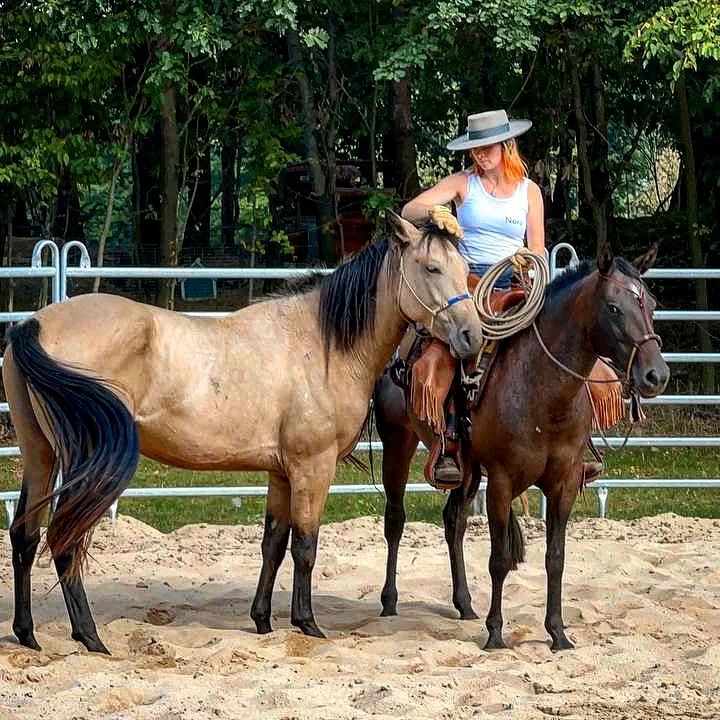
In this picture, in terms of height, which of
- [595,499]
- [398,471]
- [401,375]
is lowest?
[595,499]

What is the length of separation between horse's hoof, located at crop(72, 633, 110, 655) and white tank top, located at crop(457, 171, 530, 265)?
2.31 metres

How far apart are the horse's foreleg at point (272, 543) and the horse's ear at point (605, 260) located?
167 cm

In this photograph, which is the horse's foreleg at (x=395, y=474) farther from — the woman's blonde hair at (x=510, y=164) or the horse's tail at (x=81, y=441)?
the horse's tail at (x=81, y=441)

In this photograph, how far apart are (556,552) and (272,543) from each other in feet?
4.13

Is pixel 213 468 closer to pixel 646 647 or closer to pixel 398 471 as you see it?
pixel 398 471

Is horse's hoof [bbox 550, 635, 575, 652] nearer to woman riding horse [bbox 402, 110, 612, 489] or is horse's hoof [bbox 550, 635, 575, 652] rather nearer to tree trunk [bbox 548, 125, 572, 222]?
woman riding horse [bbox 402, 110, 612, 489]

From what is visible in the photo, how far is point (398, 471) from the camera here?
6520mm

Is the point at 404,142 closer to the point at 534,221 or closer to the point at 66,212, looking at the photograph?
the point at 66,212

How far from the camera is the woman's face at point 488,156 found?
5.90 metres

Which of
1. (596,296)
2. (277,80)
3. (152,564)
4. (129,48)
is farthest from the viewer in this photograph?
(277,80)

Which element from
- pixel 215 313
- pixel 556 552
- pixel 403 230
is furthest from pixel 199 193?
pixel 556 552

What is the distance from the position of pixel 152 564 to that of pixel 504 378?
2514 millimetres

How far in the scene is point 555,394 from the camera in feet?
18.2

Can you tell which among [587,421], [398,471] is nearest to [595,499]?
[398,471]
